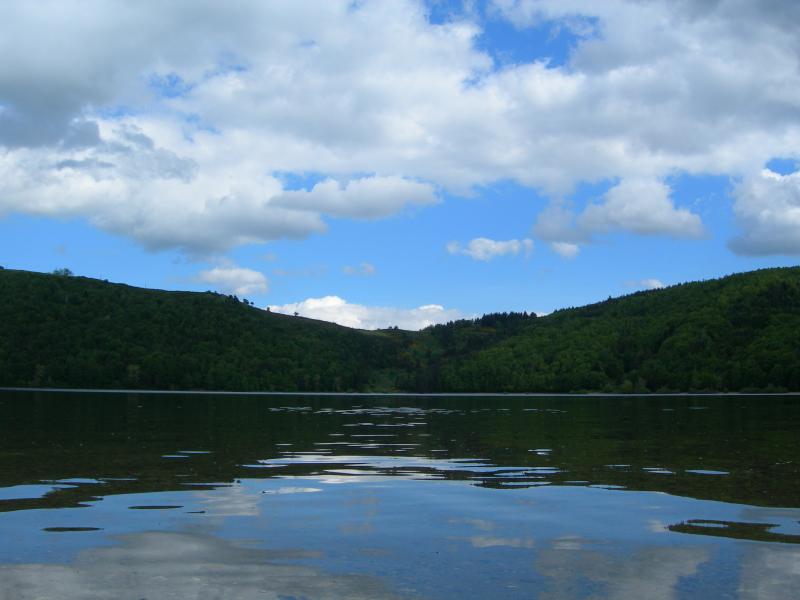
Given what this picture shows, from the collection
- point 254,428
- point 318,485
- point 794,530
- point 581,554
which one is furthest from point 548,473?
point 254,428

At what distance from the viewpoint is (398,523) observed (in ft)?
56.6

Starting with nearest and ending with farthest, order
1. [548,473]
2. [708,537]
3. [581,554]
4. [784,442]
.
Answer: [581,554] → [708,537] → [548,473] → [784,442]

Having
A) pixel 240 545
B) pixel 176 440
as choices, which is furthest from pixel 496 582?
pixel 176 440

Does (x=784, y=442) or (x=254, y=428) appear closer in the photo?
(x=784, y=442)

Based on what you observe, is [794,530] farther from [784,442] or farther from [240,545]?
[784,442]

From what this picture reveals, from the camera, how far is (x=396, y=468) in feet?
93.2

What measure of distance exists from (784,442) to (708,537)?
90.0 ft

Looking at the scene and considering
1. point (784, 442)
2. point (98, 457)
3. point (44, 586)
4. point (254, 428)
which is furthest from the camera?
point (254, 428)

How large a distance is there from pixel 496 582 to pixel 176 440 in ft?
104

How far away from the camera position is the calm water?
12164 millimetres

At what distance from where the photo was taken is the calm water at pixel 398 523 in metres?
12.2

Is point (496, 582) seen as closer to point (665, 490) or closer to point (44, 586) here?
point (44, 586)

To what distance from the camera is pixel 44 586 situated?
1180 centimetres

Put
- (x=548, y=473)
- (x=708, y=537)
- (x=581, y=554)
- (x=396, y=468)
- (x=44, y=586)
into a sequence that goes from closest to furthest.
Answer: (x=44, y=586), (x=581, y=554), (x=708, y=537), (x=548, y=473), (x=396, y=468)
